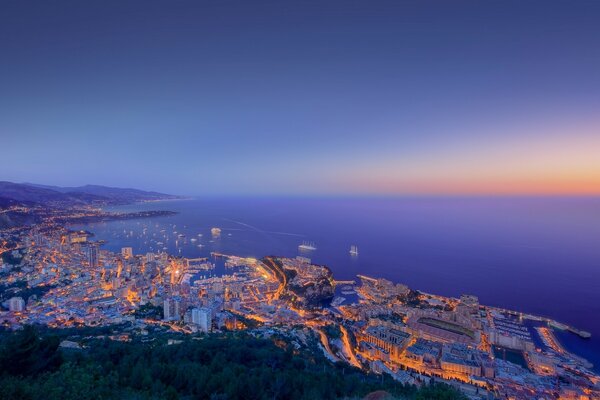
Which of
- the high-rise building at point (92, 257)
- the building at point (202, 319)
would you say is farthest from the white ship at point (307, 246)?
the building at point (202, 319)

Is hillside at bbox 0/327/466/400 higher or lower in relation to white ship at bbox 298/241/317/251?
higher

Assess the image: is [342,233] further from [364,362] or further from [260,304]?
[364,362]

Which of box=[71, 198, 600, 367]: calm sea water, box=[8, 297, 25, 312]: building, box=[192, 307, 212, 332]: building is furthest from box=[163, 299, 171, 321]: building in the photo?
box=[71, 198, 600, 367]: calm sea water

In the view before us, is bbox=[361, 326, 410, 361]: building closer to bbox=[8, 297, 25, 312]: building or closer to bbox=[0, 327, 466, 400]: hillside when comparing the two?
bbox=[0, 327, 466, 400]: hillside

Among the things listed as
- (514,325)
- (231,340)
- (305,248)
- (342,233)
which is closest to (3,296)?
(231,340)

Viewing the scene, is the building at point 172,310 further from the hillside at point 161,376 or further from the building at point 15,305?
the building at point 15,305

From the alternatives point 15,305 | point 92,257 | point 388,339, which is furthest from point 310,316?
point 92,257
